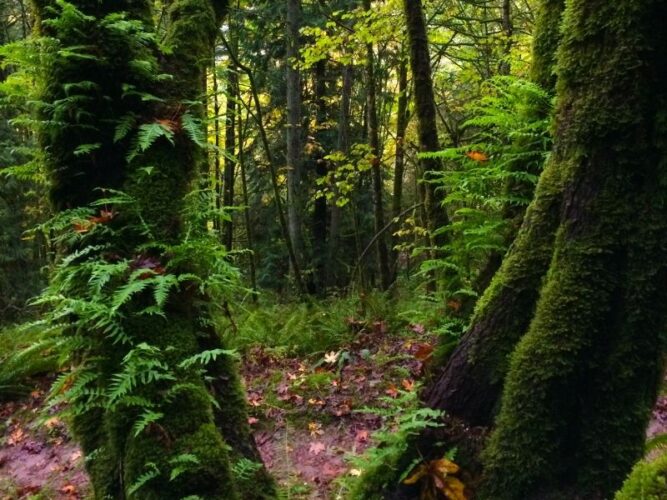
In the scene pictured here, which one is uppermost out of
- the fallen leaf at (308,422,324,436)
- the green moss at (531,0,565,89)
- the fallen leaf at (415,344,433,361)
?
the green moss at (531,0,565,89)

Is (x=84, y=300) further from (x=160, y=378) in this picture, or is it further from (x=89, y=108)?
(x=89, y=108)

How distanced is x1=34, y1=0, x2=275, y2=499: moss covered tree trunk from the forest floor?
190cm

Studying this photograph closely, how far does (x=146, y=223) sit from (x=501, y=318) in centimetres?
217

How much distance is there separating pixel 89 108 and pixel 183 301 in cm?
128

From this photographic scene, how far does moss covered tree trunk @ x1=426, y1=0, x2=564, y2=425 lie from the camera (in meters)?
2.85

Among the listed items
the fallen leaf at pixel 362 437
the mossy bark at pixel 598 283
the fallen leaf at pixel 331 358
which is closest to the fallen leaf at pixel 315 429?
the fallen leaf at pixel 362 437

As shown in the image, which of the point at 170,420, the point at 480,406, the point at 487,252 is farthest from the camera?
the point at 487,252

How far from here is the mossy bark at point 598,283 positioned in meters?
2.45

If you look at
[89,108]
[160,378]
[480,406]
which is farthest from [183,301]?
[480,406]

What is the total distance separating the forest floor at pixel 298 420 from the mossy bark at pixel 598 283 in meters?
1.25

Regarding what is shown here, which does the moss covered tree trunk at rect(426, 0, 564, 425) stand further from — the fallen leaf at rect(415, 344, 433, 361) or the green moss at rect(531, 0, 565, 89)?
the green moss at rect(531, 0, 565, 89)

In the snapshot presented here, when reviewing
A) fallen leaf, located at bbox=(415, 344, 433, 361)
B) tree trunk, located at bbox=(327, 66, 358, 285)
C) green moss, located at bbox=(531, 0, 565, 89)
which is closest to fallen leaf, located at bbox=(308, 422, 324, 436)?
fallen leaf, located at bbox=(415, 344, 433, 361)

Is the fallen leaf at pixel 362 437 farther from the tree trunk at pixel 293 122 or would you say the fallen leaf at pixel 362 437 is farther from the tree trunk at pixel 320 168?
the tree trunk at pixel 320 168

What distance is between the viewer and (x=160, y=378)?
2.40 meters
